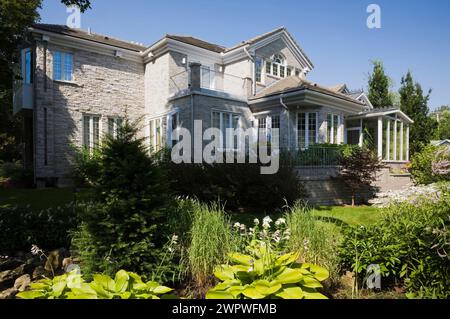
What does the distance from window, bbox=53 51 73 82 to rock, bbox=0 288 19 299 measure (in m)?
13.8

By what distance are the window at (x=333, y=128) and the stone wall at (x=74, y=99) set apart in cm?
1101

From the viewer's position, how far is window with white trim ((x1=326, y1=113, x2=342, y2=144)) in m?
16.9

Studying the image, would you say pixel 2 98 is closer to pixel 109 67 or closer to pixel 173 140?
pixel 109 67

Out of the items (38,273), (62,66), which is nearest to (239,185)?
(38,273)

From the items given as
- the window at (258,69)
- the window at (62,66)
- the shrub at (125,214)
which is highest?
the window at (258,69)

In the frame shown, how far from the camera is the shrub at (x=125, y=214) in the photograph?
3.73 meters

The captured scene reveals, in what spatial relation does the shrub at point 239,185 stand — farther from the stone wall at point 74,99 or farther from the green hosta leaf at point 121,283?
the green hosta leaf at point 121,283

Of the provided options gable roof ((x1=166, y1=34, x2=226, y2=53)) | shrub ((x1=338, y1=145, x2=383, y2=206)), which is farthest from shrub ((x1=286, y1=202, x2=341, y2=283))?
gable roof ((x1=166, y1=34, x2=226, y2=53))

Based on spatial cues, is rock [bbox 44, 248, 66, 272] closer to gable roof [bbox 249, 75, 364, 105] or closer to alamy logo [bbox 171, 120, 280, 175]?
alamy logo [bbox 171, 120, 280, 175]

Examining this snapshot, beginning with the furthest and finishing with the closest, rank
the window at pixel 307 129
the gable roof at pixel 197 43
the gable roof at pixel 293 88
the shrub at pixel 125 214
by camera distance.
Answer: the gable roof at pixel 197 43
the window at pixel 307 129
the gable roof at pixel 293 88
the shrub at pixel 125 214

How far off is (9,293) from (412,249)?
5.49 m

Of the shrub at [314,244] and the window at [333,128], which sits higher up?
the window at [333,128]

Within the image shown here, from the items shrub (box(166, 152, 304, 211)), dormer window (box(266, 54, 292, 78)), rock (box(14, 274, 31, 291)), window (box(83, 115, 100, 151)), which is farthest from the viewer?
dormer window (box(266, 54, 292, 78))

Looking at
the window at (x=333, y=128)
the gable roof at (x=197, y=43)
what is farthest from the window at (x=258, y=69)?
the window at (x=333, y=128)
